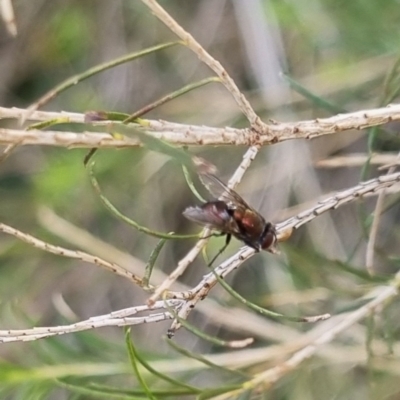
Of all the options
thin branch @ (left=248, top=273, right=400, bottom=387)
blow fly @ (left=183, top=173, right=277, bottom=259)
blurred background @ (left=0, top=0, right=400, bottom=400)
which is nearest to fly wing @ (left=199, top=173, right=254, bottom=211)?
blow fly @ (left=183, top=173, right=277, bottom=259)

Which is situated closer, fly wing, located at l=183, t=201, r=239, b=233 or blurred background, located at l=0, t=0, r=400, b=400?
fly wing, located at l=183, t=201, r=239, b=233

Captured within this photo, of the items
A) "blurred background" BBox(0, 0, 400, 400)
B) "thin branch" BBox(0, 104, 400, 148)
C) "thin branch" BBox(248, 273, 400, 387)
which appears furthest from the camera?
"blurred background" BBox(0, 0, 400, 400)

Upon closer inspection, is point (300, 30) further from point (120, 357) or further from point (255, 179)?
point (120, 357)

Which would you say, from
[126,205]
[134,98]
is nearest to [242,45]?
[134,98]

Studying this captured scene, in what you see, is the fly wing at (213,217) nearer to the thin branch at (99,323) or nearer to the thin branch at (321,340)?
the thin branch at (99,323)

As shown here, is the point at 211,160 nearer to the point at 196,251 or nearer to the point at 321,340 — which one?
the point at 321,340

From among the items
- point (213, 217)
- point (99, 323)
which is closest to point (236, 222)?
point (213, 217)

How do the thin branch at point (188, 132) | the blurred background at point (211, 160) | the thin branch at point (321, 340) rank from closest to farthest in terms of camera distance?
the thin branch at point (188, 132) < the thin branch at point (321, 340) < the blurred background at point (211, 160)

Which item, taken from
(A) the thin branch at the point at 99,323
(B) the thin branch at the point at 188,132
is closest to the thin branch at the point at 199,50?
(B) the thin branch at the point at 188,132

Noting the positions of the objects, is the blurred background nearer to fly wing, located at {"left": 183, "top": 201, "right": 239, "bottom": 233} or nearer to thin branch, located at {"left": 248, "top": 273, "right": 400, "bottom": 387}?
thin branch, located at {"left": 248, "top": 273, "right": 400, "bottom": 387}
